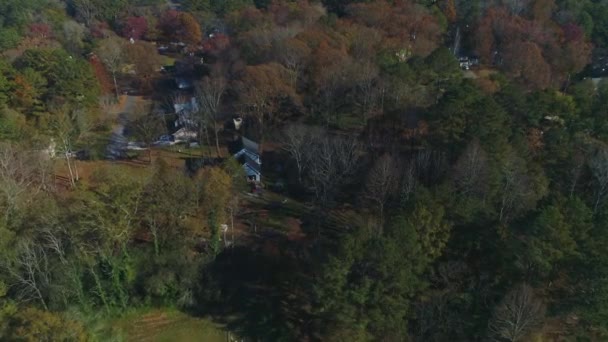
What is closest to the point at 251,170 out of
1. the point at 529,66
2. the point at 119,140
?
the point at 119,140

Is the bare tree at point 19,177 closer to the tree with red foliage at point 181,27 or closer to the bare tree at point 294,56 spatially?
the bare tree at point 294,56

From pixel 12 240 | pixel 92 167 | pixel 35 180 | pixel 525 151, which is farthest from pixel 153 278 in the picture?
pixel 525 151

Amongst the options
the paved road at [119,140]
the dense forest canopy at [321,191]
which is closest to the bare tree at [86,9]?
the dense forest canopy at [321,191]

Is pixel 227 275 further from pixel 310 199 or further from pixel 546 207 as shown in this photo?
pixel 546 207

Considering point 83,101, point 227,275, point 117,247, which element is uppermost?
point 83,101

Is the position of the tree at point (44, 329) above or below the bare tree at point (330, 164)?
below

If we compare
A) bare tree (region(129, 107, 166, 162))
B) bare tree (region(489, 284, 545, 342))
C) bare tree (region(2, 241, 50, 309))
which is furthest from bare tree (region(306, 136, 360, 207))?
bare tree (region(2, 241, 50, 309))
